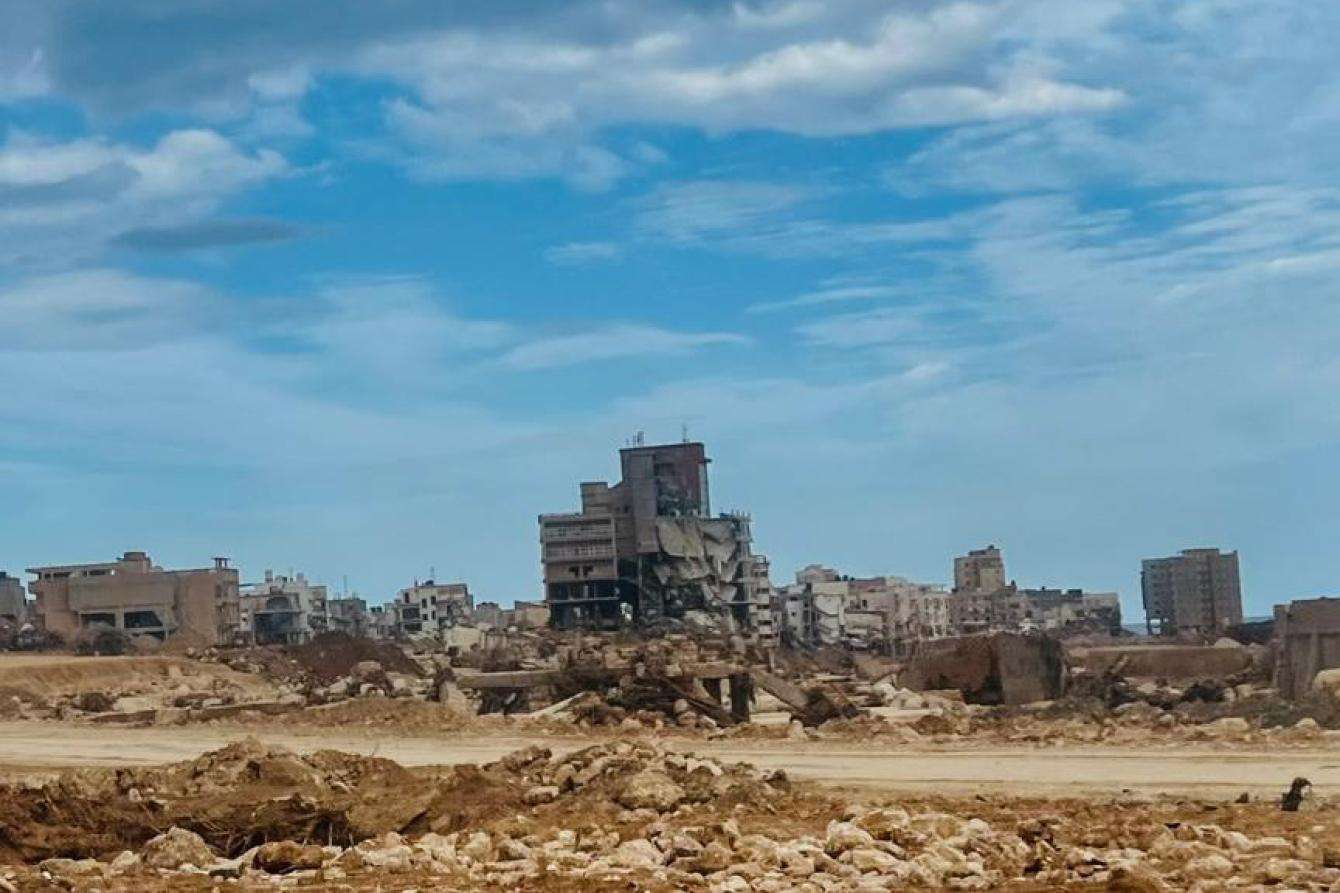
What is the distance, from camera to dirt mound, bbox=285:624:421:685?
68500 mm

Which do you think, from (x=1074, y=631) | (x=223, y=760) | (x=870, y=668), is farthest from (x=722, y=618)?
(x=223, y=760)

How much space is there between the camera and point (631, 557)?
8019 centimetres

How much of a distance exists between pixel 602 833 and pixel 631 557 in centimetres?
6142

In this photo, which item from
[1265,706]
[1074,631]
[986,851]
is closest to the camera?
[986,851]

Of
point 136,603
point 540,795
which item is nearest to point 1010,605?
point 136,603

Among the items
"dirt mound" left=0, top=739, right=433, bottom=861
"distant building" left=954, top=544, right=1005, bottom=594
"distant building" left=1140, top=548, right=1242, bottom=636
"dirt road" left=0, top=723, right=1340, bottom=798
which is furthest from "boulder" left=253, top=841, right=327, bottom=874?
"distant building" left=954, top=544, right=1005, bottom=594

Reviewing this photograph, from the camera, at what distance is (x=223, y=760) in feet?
74.0

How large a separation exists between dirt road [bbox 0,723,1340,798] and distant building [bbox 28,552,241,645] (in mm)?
63038

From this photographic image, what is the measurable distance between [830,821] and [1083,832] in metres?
2.66

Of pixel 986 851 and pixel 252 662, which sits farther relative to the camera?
pixel 252 662

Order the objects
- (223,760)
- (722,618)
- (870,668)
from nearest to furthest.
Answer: (223,760)
(870,668)
(722,618)

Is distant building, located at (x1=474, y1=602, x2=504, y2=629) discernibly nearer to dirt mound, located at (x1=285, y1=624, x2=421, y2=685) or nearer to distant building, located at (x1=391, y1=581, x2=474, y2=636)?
distant building, located at (x1=391, y1=581, x2=474, y2=636)

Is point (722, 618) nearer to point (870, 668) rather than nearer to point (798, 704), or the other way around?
point (870, 668)

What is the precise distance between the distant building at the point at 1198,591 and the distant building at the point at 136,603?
5185 centimetres
